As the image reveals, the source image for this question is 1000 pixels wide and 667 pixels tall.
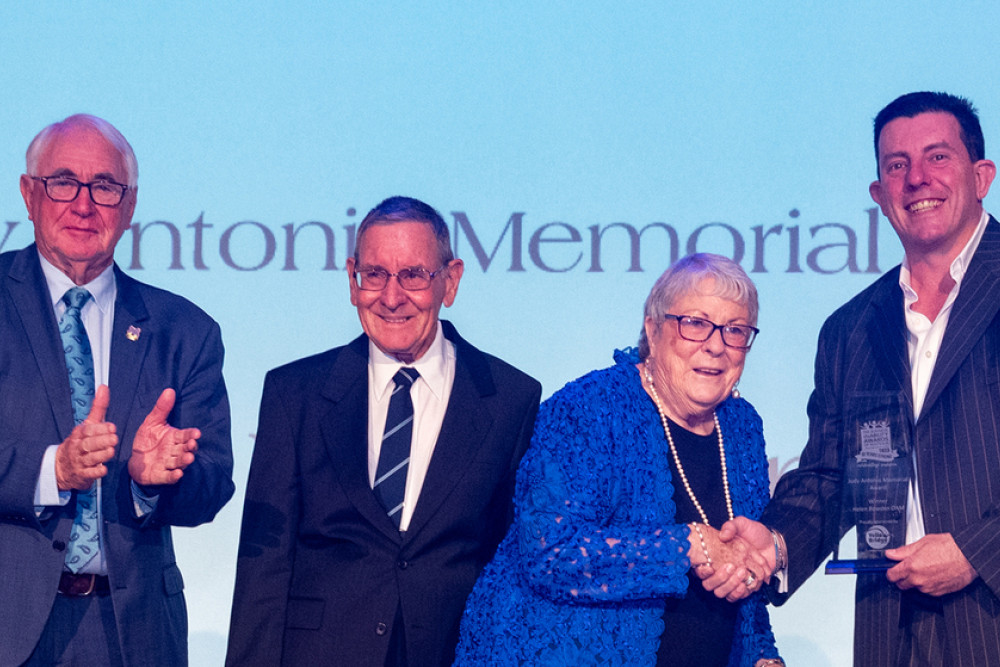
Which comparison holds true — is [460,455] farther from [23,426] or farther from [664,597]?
[23,426]

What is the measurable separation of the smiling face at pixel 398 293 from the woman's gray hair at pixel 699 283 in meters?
0.49

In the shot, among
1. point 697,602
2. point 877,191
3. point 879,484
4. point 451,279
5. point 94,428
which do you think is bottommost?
point 697,602

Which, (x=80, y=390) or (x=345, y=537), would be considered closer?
(x=345, y=537)

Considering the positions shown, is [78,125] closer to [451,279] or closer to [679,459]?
[451,279]

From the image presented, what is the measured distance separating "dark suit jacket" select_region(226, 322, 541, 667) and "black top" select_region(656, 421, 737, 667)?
1.29 ft

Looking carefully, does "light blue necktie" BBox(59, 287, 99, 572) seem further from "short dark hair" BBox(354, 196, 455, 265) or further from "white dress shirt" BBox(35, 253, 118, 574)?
"short dark hair" BBox(354, 196, 455, 265)

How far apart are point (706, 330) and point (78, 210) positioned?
4.56ft

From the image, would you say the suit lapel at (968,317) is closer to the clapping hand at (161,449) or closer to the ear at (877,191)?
the ear at (877,191)

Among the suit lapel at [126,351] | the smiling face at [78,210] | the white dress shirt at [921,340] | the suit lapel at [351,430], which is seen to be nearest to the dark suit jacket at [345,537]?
the suit lapel at [351,430]

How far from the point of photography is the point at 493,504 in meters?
2.52

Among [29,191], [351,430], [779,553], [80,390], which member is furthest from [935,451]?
[29,191]

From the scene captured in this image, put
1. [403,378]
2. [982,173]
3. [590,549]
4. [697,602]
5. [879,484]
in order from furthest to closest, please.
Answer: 1. [982,173]
2. [403,378]
3. [879,484]
4. [697,602]
5. [590,549]

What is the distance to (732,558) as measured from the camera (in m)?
2.28

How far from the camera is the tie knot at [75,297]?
2.58 metres
